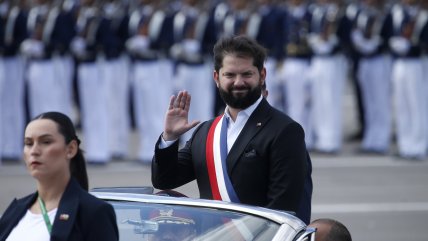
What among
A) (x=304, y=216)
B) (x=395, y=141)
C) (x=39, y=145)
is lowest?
(x=395, y=141)

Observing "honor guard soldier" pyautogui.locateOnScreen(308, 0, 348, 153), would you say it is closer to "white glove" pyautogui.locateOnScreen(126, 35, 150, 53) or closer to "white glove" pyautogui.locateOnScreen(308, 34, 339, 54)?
"white glove" pyautogui.locateOnScreen(308, 34, 339, 54)

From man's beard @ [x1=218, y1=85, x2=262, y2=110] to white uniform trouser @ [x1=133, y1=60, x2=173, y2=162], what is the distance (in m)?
9.27

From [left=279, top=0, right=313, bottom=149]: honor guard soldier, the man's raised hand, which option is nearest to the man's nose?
the man's raised hand

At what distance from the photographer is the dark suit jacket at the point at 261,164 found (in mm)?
5797

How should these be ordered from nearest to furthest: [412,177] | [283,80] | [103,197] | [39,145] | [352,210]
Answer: [39,145]
[103,197]
[352,210]
[412,177]
[283,80]

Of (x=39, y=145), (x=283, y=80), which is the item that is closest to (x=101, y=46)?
(x=283, y=80)

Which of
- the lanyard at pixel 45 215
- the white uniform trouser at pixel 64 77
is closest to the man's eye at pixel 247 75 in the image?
the lanyard at pixel 45 215

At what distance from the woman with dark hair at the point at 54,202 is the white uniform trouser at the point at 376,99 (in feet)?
37.7

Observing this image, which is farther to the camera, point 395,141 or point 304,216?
point 395,141

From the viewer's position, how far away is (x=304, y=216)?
20.1 feet

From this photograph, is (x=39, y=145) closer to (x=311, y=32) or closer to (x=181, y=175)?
(x=181, y=175)

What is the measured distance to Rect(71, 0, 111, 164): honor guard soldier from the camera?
49.0ft

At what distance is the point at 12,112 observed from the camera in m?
15.3

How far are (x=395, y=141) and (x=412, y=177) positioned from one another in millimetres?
3267
